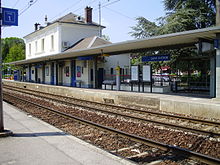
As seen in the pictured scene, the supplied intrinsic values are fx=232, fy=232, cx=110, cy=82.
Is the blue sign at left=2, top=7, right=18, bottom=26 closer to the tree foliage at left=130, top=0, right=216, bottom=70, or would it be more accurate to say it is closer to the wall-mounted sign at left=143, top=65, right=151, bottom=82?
the wall-mounted sign at left=143, top=65, right=151, bottom=82

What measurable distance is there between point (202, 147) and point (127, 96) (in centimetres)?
872

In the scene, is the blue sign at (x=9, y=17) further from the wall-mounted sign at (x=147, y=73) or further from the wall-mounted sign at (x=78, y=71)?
the wall-mounted sign at (x=78, y=71)

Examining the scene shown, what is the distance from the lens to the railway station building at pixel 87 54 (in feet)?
48.7

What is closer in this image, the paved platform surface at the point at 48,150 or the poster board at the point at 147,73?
the paved platform surface at the point at 48,150

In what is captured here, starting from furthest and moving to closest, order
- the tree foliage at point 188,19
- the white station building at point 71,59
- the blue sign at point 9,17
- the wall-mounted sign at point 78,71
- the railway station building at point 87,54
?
the wall-mounted sign at point 78,71 → the white station building at point 71,59 → the tree foliage at point 188,19 → the railway station building at point 87,54 → the blue sign at point 9,17

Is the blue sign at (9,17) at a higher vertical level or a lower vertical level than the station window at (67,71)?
higher

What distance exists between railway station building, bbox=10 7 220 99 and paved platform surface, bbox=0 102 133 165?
26.6 ft

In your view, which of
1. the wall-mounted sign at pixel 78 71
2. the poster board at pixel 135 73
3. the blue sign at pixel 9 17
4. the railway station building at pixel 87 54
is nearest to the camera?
the blue sign at pixel 9 17

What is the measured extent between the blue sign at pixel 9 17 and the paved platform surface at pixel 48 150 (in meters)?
3.27

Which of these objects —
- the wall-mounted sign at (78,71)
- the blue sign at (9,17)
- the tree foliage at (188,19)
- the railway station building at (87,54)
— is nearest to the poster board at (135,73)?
the railway station building at (87,54)

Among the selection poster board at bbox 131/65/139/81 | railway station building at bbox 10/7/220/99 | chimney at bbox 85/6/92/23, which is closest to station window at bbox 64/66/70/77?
railway station building at bbox 10/7/220/99

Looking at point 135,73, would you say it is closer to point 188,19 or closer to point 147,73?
point 147,73

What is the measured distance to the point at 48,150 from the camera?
543cm

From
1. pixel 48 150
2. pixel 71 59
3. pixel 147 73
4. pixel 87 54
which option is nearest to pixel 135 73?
pixel 147 73
